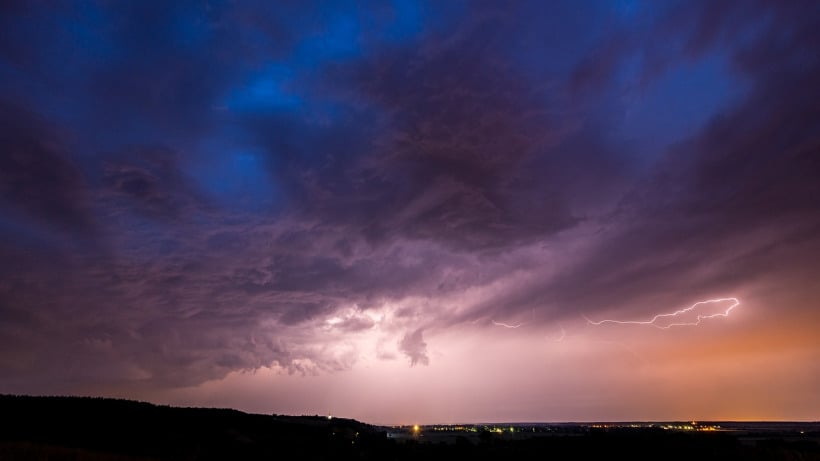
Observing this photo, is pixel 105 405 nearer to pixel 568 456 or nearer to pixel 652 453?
pixel 568 456

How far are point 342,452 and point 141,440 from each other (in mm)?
19590

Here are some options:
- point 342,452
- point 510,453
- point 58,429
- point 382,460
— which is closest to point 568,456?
point 510,453

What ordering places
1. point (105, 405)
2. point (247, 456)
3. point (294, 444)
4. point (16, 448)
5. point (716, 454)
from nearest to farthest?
1. point (16, 448)
2. point (247, 456)
3. point (716, 454)
4. point (294, 444)
5. point (105, 405)

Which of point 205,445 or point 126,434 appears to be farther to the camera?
point 126,434

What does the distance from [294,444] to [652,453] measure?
3481cm

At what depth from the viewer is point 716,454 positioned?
40.0 metres

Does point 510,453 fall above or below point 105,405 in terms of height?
below

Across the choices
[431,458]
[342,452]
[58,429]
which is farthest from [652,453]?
[58,429]

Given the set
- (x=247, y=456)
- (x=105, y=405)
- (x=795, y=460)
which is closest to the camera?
(x=795, y=460)

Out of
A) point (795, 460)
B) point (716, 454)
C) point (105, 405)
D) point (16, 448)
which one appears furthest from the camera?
point (105, 405)

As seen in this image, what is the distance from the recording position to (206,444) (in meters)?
44.2

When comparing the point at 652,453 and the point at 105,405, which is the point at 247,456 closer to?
the point at 652,453

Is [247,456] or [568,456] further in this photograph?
[568,456]

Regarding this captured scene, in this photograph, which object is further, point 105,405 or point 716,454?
point 105,405
